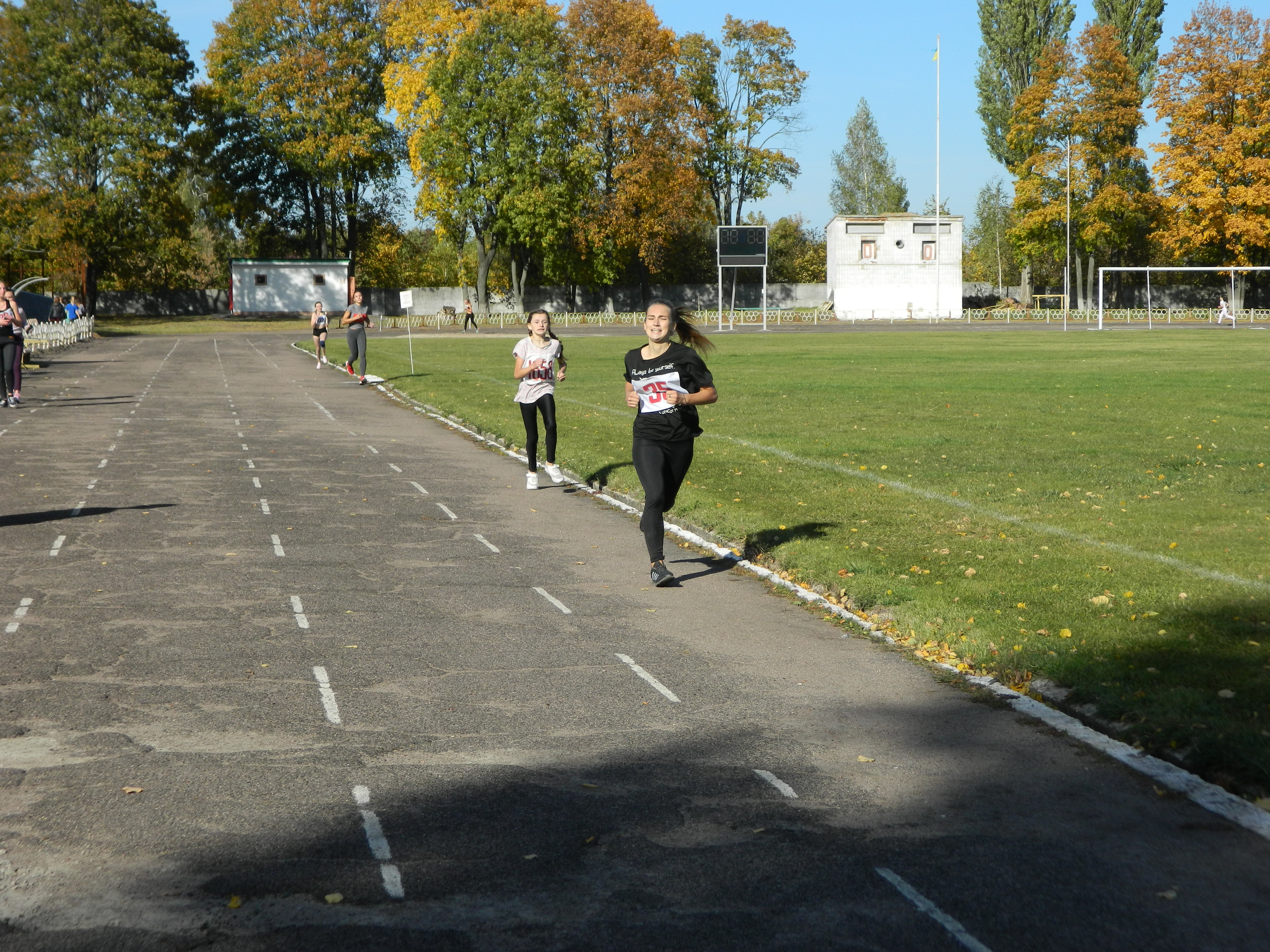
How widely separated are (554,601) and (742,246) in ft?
201

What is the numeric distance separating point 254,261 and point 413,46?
1662 cm

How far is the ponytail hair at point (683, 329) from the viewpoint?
9078mm

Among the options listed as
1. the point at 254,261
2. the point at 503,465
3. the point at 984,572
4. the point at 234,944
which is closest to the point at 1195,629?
the point at 984,572

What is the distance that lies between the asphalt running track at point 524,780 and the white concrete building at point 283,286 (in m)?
71.3

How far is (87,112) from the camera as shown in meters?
72.1

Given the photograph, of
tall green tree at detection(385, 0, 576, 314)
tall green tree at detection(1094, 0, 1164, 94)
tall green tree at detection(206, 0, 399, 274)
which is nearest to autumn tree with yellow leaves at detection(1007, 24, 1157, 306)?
tall green tree at detection(1094, 0, 1164, 94)

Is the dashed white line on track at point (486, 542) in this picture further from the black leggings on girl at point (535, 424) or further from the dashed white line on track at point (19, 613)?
the dashed white line on track at point (19, 613)

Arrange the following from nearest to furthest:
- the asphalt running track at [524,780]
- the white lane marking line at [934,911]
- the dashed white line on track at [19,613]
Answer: the white lane marking line at [934,911], the asphalt running track at [524,780], the dashed white line on track at [19,613]

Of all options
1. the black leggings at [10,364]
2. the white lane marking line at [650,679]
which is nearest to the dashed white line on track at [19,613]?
the white lane marking line at [650,679]

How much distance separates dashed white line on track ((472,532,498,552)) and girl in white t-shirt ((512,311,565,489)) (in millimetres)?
2668

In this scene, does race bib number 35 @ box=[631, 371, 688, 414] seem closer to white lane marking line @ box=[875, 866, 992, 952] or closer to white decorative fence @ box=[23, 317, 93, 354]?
white lane marking line @ box=[875, 866, 992, 952]

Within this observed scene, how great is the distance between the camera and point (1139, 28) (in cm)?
7625

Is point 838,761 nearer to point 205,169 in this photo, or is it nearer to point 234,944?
point 234,944

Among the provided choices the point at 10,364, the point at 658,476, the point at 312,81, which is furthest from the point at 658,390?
the point at 312,81
